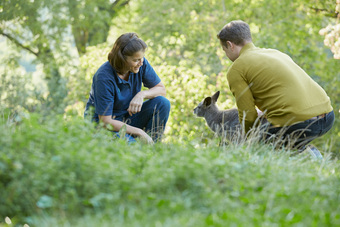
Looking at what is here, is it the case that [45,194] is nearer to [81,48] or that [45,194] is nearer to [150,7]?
[150,7]

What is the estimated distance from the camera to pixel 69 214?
291cm

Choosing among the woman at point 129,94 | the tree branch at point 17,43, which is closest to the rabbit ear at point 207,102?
the woman at point 129,94

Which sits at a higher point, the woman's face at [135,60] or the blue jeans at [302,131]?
the woman's face at [135,60]

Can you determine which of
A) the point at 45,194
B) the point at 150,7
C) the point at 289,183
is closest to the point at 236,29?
the point at 289,183

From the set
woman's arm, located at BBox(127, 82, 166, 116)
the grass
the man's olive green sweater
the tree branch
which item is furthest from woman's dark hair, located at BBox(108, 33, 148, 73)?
the tree branch

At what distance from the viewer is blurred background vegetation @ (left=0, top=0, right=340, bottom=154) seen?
10.4m

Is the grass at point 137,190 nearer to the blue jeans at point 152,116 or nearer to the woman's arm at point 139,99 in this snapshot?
the woman's arm at point 139,99

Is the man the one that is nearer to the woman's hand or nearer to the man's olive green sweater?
the man's olive green sweater

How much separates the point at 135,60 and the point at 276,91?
1680 millimetres

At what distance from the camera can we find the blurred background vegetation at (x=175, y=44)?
34.2ft

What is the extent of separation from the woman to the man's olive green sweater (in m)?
1.12

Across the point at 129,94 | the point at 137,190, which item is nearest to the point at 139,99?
the point at 129,94

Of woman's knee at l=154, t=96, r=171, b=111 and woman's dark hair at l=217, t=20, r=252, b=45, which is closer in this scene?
woman's dark hair at l=217, t=20, r=252, b=45

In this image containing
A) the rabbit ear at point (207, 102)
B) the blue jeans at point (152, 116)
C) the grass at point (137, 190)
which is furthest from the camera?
the rabbit ear at point (207, 102)
